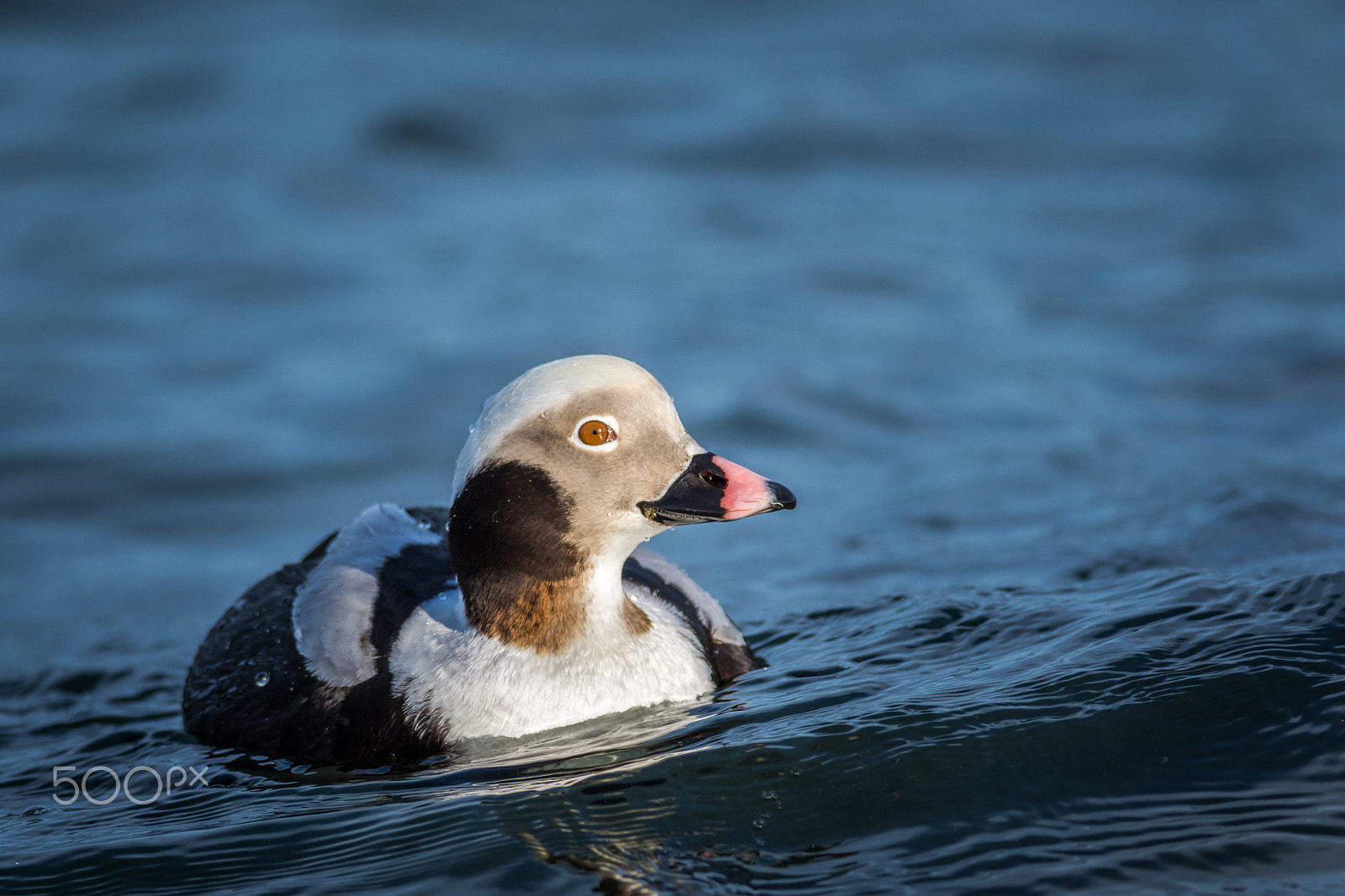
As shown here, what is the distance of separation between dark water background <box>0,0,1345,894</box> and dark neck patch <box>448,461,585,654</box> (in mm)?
439

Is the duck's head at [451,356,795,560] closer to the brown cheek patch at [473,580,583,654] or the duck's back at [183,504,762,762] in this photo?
the brown cheek patch at [473,580,583,654]

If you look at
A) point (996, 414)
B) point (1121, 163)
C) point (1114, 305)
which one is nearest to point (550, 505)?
point (996, 414)

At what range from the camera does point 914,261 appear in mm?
13391

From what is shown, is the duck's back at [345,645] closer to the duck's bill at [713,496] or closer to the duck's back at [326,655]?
the duck's back at [326,655]

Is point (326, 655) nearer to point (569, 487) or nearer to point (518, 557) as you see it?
point (518, 557)

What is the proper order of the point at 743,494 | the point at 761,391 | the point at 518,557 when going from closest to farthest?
the point at 743,494 < the point at 518,557 < the point at 761,391

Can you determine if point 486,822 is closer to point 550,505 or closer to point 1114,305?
point 550,505

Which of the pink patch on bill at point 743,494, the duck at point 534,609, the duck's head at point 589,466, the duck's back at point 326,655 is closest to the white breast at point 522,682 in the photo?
the duck at point 534,609

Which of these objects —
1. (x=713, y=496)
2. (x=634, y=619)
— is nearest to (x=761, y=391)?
(x=634, y=619)

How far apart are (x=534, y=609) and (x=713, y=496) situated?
0.76m

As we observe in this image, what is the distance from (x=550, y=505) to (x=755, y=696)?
1.10 metres

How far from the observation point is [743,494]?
500cm

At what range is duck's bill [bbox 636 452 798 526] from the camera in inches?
196

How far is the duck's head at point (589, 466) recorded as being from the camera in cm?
503
